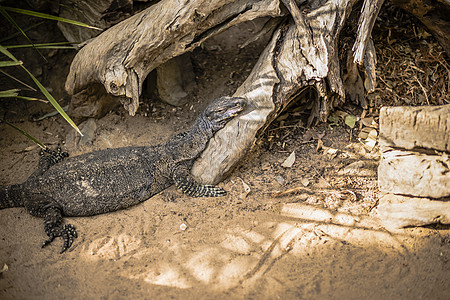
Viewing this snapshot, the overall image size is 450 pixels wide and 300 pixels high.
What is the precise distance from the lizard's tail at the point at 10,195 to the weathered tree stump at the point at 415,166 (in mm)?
4930

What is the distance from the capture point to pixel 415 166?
3.47m

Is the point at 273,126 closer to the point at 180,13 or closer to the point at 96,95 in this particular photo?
the point at 180,13

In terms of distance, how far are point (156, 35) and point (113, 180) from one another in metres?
2.20

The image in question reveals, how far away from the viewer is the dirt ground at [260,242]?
126 inches

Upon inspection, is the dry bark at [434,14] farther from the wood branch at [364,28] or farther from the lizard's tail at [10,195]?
the lizard's tail at [10,195]

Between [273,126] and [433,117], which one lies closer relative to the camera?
[433,117]

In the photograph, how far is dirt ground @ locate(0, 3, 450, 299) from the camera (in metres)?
3.20

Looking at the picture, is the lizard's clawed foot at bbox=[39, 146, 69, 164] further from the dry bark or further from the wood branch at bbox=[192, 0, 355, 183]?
the dry bark

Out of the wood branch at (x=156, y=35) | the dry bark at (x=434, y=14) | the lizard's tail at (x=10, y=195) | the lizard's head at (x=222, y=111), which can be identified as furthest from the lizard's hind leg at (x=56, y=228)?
the dry bark at (x=434, y=14)

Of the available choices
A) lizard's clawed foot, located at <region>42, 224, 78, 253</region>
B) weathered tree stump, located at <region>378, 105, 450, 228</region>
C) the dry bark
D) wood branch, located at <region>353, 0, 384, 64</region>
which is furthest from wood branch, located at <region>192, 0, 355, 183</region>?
lizard's clawed foot, located at <region>42, 224, 78, 253</region>

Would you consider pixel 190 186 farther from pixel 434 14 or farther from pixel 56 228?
pixel 434 14

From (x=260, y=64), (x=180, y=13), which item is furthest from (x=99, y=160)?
(x=260, y=64)

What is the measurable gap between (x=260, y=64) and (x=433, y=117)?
8.28ft

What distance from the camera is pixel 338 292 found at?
306 cm
